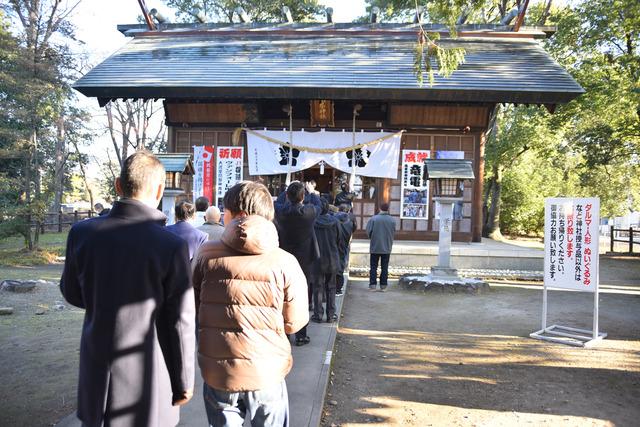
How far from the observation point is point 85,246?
1777mm

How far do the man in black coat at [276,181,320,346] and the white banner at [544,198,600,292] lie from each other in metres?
3.27

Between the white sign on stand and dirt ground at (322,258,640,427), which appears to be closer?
dirt ground at (322,258,640,427)

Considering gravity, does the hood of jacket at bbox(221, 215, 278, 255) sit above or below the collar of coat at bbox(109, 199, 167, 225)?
below

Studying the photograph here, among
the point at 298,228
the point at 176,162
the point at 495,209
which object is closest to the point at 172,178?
the point at 176,162

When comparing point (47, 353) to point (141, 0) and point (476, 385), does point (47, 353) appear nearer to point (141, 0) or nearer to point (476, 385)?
point (476, 385)

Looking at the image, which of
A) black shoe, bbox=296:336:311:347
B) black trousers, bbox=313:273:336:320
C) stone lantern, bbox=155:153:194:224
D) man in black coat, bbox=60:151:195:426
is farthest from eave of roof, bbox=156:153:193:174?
man in black coat, bbox=60:151:195:426

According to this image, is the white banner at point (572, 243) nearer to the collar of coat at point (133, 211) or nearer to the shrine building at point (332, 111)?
the collar of coat at point (133, 211)

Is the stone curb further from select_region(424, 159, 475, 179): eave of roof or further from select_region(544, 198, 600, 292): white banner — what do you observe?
select_region(544, 198, 600, 292): white banner

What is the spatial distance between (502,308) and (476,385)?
3.56 m

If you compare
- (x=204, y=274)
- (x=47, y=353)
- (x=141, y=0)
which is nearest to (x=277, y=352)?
(x=204, y=274)

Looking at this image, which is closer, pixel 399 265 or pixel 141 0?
pixel 399 265

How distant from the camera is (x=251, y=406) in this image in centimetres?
200

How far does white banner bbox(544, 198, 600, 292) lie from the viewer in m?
5.62

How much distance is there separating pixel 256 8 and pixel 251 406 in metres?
21.4
